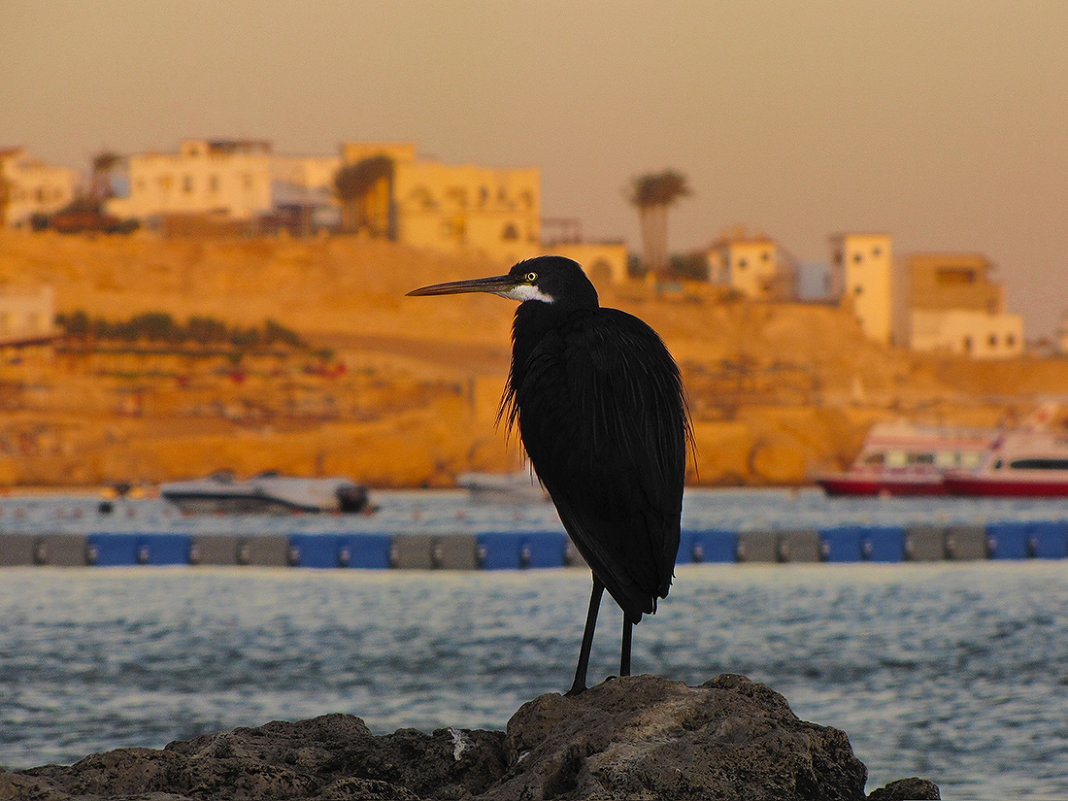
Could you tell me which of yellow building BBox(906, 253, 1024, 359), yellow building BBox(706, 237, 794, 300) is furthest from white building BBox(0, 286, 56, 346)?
yellow building BBox(906, 253, 1024, 359)

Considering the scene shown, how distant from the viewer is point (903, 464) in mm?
68625

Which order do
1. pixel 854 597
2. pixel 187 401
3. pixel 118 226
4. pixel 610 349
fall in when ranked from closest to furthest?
pixel 610 349
pixel 854 597
pixel 187 401
pixel 118 226

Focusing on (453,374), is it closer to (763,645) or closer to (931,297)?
(931,297)

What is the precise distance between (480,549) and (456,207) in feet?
264

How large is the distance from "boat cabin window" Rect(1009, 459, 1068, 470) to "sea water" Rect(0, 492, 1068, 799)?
34.3 meters

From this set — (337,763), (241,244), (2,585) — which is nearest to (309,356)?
(241,244)

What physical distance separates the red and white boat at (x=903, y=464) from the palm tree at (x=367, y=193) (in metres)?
49.2

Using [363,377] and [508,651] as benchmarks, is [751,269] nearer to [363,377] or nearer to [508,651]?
[363,377]

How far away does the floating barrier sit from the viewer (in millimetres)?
28844

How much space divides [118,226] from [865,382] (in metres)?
54.8

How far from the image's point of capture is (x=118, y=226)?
108 metres

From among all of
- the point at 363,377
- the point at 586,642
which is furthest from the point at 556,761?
the point at 363,377

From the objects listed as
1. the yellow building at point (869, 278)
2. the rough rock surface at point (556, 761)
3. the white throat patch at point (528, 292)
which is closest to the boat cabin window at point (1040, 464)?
the yellow building at point (869, 278)

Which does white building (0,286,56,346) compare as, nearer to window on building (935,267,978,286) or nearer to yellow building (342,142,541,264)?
yellow building (342,142,541,264)
